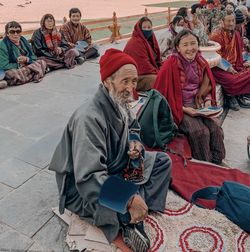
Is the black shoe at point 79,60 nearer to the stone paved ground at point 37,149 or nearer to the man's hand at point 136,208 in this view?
the stone paved ground at point 37,149

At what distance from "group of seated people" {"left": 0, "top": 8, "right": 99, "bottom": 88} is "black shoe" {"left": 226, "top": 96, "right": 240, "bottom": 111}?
3333 mm

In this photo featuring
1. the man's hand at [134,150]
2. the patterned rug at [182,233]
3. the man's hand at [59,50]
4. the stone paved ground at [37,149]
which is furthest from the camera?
the man's hand at [59,50]

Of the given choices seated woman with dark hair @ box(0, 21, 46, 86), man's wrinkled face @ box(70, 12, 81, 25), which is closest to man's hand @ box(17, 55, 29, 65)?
seated woman with dark hair @ box(0, 21, 46, 86)

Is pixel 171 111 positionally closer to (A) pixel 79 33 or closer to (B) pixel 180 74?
(B) pixel 180 74

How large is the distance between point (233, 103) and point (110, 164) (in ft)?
11.5

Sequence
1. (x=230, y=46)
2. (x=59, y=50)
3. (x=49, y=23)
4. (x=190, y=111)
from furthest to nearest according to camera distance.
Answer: (x=59, y=50) < (x=49, y=23) < (x=230, y=46) < (x=190, y=111)

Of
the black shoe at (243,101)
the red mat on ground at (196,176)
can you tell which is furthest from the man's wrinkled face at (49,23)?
the red mat on ground at (196,176)

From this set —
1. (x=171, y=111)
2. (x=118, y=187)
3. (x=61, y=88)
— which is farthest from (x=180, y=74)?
(x=61, y=88)

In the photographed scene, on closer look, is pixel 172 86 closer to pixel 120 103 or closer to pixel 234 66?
pixel 120 103

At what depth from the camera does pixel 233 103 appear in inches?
210

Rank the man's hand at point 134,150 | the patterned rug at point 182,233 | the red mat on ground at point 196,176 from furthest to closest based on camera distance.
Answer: the red mat on ground at point 196,176 < the man's hand at point 134,150 < the patterned rug at point 182,233

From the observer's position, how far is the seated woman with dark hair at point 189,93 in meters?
3.58

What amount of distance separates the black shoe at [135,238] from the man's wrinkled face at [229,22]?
4298 millimetres

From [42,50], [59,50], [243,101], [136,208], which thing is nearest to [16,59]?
[42,50]
